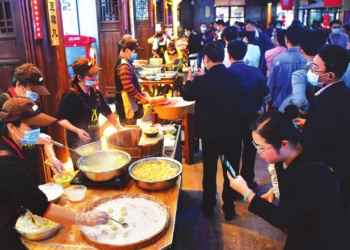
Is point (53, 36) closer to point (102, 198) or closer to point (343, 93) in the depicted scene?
point (102, 198)

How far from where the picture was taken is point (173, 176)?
293 centimetres

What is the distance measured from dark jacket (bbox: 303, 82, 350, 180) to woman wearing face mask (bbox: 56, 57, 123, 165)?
2.29 metres

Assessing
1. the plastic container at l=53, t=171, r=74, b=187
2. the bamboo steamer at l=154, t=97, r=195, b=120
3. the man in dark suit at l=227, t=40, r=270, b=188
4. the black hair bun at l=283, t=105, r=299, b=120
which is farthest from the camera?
the bamboo steamer at l=154, t=97, r=195, b=120

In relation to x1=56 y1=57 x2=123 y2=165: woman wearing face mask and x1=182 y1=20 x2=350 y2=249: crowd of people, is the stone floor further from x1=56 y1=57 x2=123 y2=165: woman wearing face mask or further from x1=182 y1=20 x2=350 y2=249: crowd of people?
x1=56 y1=57 x2=123 y2=165: woman wearing face mask

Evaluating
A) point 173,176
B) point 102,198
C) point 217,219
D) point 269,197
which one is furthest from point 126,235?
point 217,219

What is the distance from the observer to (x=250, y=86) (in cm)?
440

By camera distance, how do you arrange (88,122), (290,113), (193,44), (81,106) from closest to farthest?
(290,113) → (81,106) → (88,122) → (193,44)

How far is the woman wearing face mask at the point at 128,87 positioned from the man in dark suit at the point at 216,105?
4.97 ft

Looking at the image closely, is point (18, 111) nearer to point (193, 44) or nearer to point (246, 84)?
point (246, 84)

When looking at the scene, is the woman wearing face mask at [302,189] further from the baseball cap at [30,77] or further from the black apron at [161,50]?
the black apron at [161,50]

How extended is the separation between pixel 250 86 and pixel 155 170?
1.97m

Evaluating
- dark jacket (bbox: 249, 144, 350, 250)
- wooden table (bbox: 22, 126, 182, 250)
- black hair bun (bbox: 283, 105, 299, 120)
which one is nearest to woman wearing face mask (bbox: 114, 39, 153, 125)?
wooden table (bbox: 22, 126, 182, 250)

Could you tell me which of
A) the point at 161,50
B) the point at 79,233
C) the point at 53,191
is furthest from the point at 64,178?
the point at 161,50

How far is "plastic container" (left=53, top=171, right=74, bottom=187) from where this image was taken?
9.68 feet
